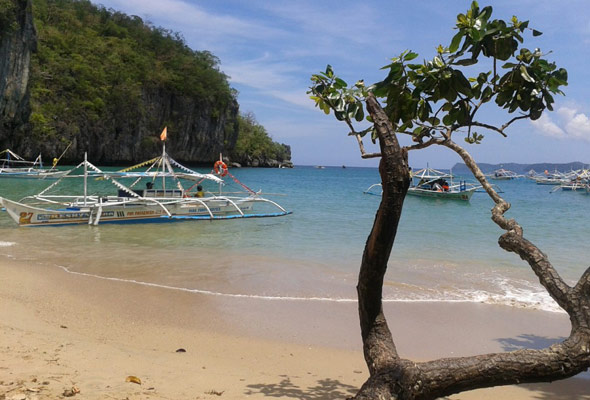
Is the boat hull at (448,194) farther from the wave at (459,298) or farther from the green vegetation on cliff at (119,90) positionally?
the green vegetation on cliff at (119,90)

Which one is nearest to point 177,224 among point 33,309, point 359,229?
point 359,229

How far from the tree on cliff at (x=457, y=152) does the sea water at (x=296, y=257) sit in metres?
4.99

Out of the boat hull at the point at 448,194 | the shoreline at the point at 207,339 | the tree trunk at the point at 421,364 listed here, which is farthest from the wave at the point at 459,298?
the boat hull at the point at 448,194

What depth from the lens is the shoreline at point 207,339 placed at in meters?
4.05

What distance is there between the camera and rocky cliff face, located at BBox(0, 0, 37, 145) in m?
40.5

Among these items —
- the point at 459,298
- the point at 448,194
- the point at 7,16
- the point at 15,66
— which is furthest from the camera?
the point at 15,66

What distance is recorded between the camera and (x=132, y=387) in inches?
151

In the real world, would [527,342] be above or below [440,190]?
below

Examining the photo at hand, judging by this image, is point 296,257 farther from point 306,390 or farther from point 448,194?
point 448,194

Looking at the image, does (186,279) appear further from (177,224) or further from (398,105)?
(177,224)

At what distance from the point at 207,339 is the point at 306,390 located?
1939 millimetres

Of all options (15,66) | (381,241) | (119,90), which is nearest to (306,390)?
(381,241)

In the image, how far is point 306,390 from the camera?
4203 mm

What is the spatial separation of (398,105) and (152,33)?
293 feet
